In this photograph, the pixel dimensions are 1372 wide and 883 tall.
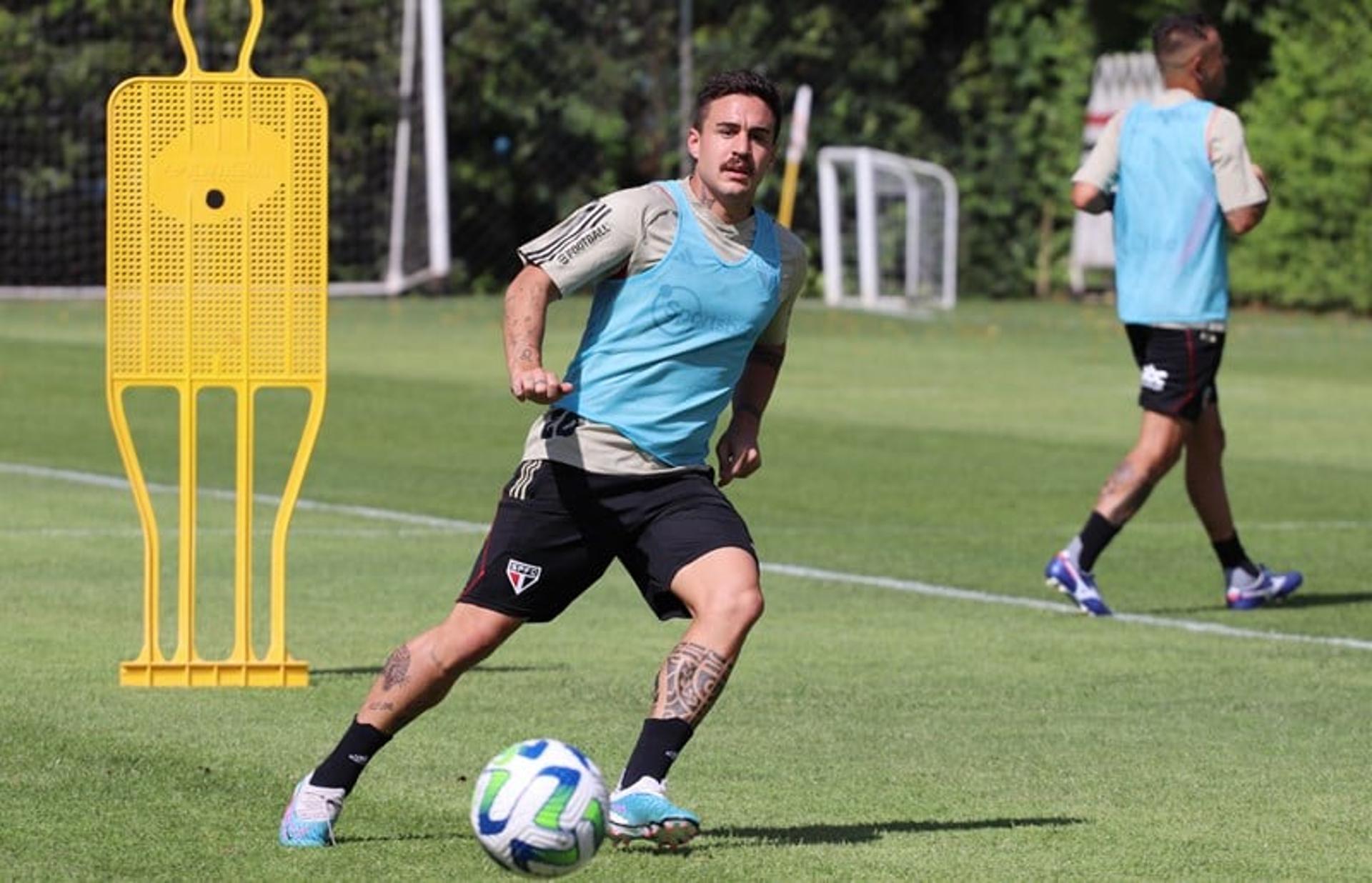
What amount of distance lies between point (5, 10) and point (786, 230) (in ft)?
92.2

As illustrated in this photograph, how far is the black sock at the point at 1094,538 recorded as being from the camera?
38.9 ft

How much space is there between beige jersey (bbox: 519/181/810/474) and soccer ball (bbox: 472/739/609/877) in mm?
897

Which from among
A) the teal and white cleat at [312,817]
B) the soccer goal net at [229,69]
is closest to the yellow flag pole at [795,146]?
the soccer goal net at [229,69]

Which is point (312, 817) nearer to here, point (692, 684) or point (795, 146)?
point (692, 684)

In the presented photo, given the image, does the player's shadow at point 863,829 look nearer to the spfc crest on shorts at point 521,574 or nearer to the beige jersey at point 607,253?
the spfc crest on shorts at point 521,574

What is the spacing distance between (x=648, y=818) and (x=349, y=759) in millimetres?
739

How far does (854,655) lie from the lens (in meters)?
10.5

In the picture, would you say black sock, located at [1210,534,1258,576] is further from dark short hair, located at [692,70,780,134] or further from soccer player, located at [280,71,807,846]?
dark short hair, located at [692,70,780,134]

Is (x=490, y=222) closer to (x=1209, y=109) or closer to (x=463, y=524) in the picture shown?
(x=463, y=524)

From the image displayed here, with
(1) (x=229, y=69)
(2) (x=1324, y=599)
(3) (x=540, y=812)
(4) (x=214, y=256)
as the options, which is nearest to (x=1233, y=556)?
(2) (x=1324, y=599)

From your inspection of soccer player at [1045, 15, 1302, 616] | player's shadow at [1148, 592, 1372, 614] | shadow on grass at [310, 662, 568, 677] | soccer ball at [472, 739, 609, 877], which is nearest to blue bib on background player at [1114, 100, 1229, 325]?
soccer player at [1045, 15, 1302, 616]

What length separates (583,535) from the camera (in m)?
7.00

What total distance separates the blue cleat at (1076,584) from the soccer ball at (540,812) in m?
5.65

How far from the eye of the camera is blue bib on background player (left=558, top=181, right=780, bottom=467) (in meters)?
7.05
